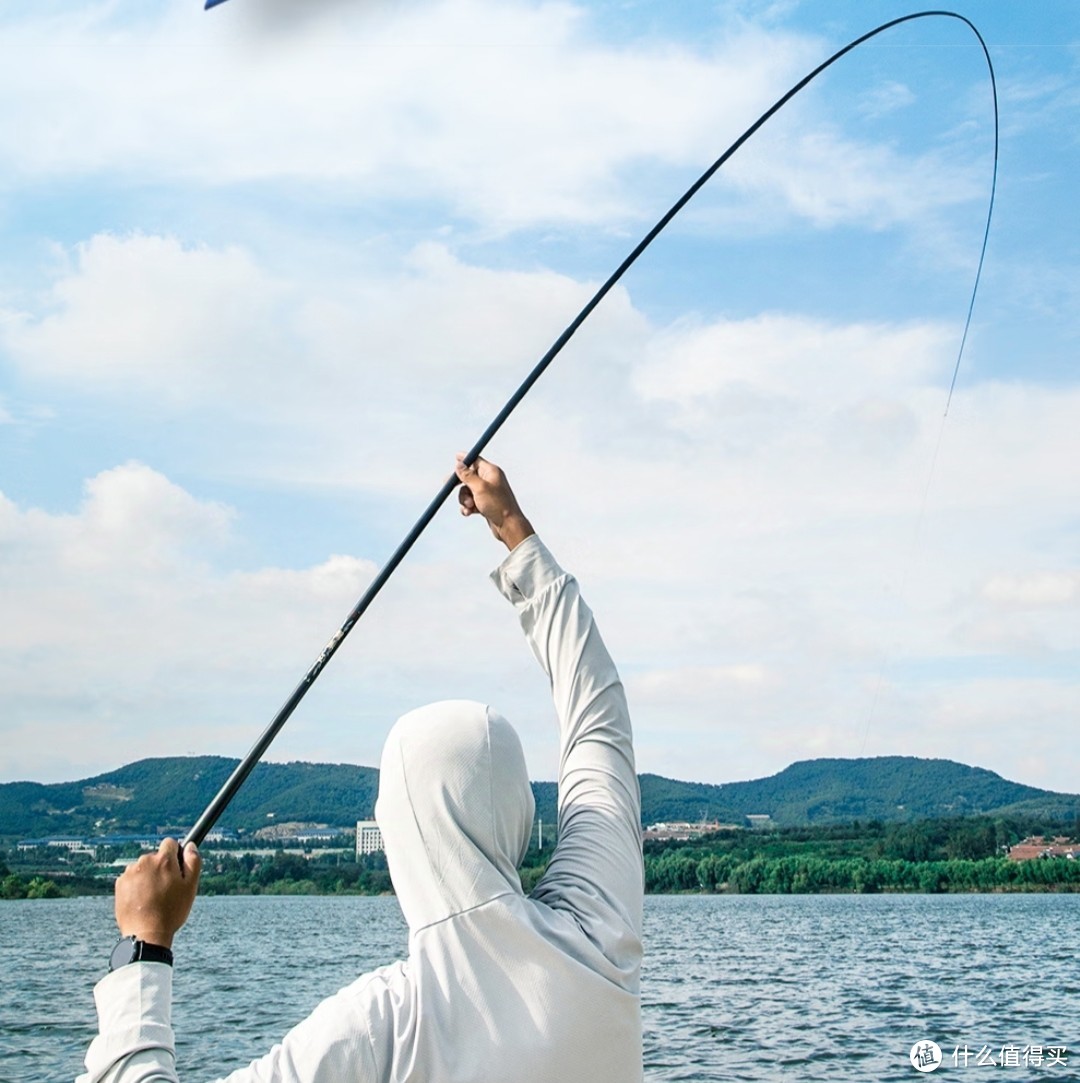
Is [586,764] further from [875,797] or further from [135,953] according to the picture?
[875,797]

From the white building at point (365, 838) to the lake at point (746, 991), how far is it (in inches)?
167

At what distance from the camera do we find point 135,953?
1.44m

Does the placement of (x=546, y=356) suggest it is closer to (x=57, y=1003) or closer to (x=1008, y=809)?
(x=57, y=1003)

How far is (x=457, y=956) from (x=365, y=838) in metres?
70.3

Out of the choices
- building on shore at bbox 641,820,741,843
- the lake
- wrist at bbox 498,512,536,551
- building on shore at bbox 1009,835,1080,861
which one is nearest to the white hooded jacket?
wrist at bbox 498,512,536,551

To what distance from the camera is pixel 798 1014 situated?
88.5ft

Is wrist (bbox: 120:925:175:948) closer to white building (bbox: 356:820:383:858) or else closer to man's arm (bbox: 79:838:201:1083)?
man's arm (bbox: 79:838:201:1083)

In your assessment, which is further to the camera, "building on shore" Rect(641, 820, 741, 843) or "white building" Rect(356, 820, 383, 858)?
"building on shore" Rect(641, 820, 741, 843)

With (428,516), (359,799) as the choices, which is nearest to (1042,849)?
(359,799)

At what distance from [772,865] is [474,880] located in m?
95.1

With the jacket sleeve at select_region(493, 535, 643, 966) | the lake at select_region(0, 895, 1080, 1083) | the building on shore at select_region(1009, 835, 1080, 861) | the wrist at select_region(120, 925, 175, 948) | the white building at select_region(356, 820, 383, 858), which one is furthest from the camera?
the building on shore at select_region(1009, 835, 1080, 861)

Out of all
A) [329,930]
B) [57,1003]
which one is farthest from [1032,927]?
[57,1003]

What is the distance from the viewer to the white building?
2559 inches

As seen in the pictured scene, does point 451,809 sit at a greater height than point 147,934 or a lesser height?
greater
